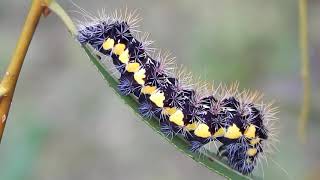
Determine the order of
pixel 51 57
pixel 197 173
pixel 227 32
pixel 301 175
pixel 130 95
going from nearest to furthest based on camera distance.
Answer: pixel 130 95 → pixel 301 175 → pixel 227 32 → pixel 197 173 → pixel 51 57

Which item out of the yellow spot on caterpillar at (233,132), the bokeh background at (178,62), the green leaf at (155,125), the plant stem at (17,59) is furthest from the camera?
the bokeh background at (178,62)

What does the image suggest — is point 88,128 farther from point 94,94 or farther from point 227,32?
point 227,32

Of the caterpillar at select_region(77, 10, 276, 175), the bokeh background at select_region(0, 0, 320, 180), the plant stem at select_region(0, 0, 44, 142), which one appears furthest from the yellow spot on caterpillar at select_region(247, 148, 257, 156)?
the bokeh background at select_region(0, 0, 320, 180)

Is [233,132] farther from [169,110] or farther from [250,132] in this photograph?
[169,110]

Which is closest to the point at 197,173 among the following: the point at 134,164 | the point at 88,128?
the point at 134,164

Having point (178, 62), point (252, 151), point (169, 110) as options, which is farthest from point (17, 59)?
point (178, 62)

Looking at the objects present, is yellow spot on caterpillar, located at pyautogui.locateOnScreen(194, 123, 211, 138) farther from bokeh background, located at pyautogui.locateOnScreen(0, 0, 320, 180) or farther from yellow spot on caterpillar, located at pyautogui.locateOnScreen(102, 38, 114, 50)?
bokeh background, located at pyautogui.locateOnScreen(0, 0, 320, 180)

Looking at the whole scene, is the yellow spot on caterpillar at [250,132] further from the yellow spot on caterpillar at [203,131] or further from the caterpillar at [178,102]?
the yellow spot on caterpillar at [203,131]

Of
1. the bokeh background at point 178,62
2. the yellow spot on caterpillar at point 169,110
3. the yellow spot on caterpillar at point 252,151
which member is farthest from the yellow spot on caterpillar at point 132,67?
the bokeh background at point 178,62
